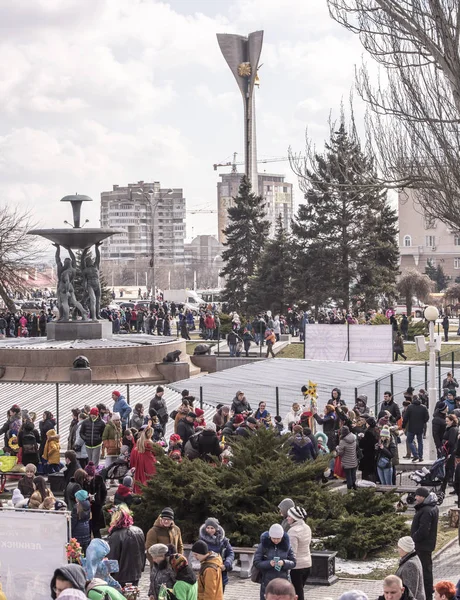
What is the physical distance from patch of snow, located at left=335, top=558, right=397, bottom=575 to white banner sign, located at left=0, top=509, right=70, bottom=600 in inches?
175

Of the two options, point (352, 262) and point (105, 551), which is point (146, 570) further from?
point (352, 262)

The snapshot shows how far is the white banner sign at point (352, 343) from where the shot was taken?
37.8 metres

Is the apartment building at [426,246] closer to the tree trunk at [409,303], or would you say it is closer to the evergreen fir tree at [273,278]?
the tree trunk at [409,303]

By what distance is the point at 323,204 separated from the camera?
59.8 metres

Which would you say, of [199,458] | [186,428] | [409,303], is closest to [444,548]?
[199,458]

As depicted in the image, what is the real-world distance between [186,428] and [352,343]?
19.6 metres

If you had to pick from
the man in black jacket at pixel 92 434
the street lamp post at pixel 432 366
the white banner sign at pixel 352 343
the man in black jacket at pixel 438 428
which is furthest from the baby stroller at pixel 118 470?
the white banner sign at pixel 352 343

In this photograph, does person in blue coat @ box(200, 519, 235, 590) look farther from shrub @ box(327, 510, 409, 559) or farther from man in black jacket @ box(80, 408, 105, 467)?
man in black jacket @ box(80, 408, 105, 467)

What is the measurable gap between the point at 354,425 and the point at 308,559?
325 inches

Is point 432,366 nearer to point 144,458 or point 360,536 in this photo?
point 144,458

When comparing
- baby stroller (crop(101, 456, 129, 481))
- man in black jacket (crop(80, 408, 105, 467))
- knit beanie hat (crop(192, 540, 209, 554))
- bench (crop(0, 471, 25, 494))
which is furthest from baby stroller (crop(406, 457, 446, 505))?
knit beanie hat (crop(192, 540, 209, 554))

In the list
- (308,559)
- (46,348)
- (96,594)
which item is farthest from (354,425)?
(46,348)

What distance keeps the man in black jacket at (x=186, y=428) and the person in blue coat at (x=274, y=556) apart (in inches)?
321

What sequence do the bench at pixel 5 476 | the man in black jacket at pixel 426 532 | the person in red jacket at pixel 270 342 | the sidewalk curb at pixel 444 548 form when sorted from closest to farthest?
1. the man in black jacket at pixel 426 532
2. the sidewalk curb at pixel 444 548
3. the bench at pixel 5 476
4. the person in red jacket at pixel 270 342
